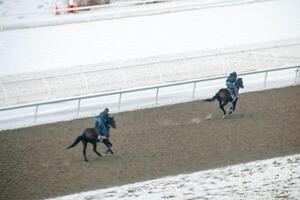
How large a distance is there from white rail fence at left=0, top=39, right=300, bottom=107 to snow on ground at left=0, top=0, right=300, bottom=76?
2.86ft

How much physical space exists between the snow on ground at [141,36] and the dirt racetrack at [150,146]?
4.74m

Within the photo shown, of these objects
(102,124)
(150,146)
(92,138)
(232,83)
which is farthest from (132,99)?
(92,138)

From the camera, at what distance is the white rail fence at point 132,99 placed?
21.3 metres

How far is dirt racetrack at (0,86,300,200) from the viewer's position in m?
17.0

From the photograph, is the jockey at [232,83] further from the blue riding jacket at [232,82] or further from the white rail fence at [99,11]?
the white rail fence at [99,11]

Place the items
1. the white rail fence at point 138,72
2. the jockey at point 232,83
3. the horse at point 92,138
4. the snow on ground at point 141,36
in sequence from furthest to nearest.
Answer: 1. the snow on ground at point 141,36
2. the white rail fence at point 138,72
3. the jockey at point 232,83
4. the horse at point 92,138

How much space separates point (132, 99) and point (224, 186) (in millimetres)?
6721

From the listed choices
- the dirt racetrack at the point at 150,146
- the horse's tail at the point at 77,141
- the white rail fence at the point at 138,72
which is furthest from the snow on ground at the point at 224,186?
the white rail fence at the point at 138,72

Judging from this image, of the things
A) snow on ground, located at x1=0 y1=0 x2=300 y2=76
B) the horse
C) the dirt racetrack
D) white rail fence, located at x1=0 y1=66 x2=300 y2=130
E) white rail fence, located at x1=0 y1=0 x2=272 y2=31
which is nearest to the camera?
the dirt racetrack

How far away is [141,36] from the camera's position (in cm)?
2725

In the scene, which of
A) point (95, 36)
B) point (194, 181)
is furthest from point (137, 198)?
point (95, 36)

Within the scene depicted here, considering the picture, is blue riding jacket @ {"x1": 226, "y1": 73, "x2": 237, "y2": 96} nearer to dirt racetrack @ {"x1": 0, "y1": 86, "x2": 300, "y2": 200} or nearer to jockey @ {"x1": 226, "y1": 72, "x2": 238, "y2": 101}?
jockey @ {"x1": 226, "y1": 72, "x2": 238, "y2": 101}

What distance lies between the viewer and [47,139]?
19.4 m

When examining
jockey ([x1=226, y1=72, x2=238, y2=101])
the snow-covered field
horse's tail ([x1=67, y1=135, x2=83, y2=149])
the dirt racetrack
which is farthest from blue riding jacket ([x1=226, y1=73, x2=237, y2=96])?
the snow-covered field
